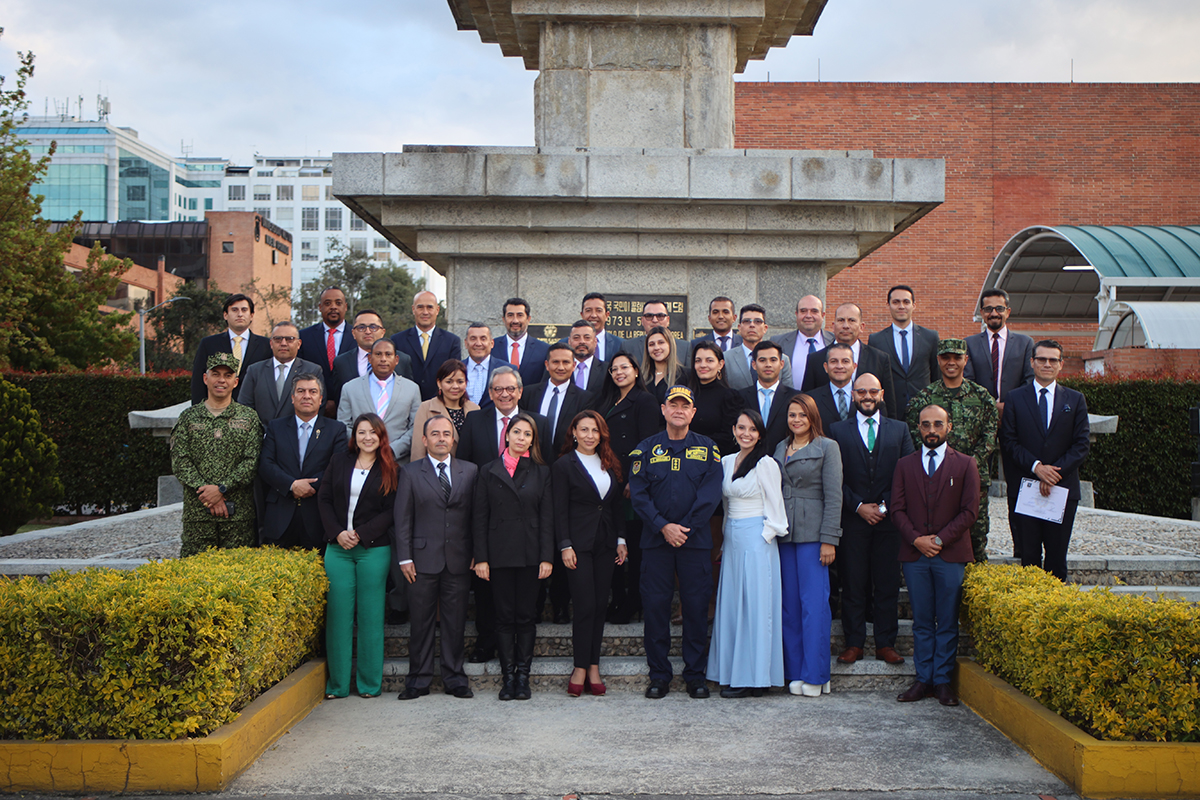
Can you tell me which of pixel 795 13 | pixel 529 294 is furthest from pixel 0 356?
pixel 795 13

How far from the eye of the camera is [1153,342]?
22.1 metres

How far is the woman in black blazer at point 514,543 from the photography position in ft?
20.1

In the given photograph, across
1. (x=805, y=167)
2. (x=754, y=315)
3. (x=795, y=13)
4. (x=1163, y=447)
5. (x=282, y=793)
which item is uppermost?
(x=795, y=13)

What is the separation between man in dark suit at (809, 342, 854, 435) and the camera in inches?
264

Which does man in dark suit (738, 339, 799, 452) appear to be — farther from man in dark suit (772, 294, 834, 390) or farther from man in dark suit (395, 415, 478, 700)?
man in dark suit (395, 415, 478, 700)

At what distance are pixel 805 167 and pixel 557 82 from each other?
270 centimetres

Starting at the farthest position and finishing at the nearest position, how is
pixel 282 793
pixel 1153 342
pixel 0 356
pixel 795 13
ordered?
pixel 1153 342
pixel 0 356
pixel 795 13
pixel 282 793

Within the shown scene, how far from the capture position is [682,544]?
6094 mm

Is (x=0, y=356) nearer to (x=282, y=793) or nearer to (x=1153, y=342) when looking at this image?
(x=282, y=793)

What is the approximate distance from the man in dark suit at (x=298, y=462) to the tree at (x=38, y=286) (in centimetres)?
1420

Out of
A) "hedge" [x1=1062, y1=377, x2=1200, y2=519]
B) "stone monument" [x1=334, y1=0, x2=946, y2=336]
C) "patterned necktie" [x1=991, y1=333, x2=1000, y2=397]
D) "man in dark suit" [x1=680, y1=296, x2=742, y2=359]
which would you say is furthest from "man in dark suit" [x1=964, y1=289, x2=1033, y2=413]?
"hedge" [x1=1062, y1=377, x2=1200, y2=519]

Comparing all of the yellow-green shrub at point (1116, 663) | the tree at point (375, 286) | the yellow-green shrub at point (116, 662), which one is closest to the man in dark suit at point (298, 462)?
the yellow-green shrub at point (116, 662)

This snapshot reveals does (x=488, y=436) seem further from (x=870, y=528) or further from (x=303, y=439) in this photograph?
(x=870, y=528)

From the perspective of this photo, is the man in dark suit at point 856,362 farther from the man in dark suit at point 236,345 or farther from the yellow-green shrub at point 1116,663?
the man in dark suit at point 236,345
